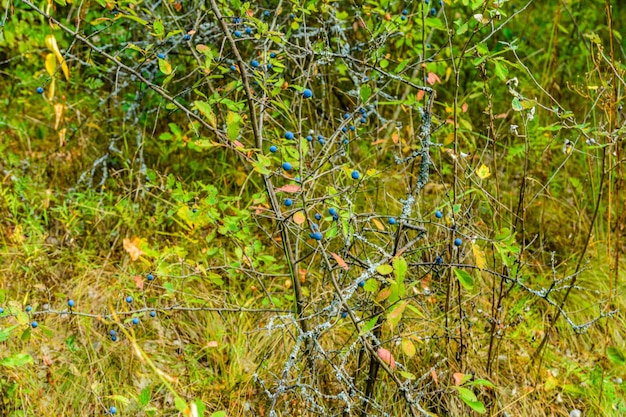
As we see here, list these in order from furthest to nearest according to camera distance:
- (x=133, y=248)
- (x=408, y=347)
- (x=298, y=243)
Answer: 1. (x=298, y=243)
2. (x=133, y=248)
3. (x=408, y=347)

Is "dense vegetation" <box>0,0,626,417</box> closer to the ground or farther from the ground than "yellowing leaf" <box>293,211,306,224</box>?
closer to the ground

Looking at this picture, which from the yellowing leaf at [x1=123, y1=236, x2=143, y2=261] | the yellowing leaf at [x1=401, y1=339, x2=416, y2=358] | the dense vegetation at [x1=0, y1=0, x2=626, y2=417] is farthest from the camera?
the yellowing leaf at [x1=123, y1=236, x2=143, y2=261]

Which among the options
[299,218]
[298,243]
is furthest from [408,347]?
[298,243]

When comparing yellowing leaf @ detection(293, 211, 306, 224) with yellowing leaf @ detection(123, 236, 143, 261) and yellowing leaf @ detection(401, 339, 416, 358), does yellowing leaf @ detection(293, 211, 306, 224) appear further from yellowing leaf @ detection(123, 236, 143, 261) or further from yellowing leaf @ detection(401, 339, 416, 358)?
yellowing leaf @ detection(123, 236, 143, 261)

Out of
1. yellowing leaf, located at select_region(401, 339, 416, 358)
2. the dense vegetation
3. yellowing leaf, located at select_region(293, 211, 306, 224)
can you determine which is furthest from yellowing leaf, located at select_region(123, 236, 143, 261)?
yellowing leaf, located at select_region(401, 339, 416, 358)

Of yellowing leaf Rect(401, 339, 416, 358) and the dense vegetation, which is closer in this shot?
yellowing leaf Rect(401, 339, 416, 358)

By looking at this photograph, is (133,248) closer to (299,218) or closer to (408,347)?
(299,218)

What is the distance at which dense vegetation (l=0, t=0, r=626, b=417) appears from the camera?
178cm

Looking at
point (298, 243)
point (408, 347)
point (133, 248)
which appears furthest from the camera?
point (298, 243)

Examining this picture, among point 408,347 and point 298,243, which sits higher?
point 408,347

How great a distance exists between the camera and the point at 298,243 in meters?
2.32

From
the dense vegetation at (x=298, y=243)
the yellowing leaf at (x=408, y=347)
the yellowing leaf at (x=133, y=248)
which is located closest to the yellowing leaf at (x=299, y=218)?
the dense vegetation at (x=298, y=243)

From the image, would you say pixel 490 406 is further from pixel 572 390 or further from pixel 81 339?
pixel 81 339

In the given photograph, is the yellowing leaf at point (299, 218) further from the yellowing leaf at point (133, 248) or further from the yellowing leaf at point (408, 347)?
the yellowing leaf at point (133, 248)
